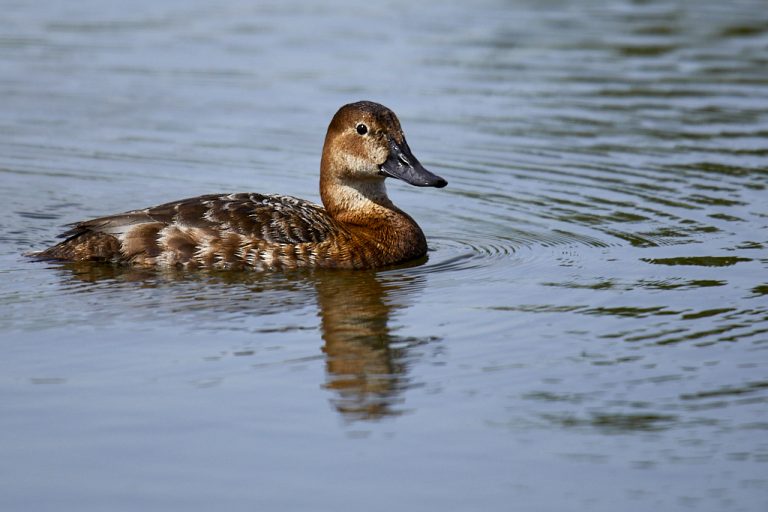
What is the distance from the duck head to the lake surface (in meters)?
0.68

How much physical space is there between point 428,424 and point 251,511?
118 cm

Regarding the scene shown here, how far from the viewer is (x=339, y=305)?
8062mm

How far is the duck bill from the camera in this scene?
9391mm

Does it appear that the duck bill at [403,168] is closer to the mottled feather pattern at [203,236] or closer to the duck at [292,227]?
the duck at [292,227]

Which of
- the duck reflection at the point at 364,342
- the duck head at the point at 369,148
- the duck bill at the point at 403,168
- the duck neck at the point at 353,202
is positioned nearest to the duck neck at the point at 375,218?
the duck neck at the point at 353,202

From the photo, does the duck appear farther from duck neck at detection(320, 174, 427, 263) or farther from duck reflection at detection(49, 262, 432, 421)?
duck reflection at detection(49, 262, 432, 421)

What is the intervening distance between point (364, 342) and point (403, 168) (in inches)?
95.6

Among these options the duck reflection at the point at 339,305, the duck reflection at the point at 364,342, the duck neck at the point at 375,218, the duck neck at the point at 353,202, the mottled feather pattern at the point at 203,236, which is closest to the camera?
the duck reflection at the point at 364,342

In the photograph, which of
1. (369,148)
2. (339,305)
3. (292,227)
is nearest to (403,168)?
(369,148)

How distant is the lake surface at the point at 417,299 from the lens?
546 centimetres

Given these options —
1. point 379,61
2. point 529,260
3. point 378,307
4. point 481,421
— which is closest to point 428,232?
point 529,260

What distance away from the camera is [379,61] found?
16250mm

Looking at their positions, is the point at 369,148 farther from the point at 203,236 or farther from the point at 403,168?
the point at 203,236

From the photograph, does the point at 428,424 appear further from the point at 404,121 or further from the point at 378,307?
the point at 404,121
